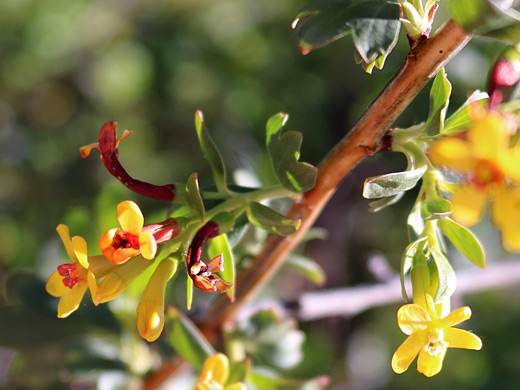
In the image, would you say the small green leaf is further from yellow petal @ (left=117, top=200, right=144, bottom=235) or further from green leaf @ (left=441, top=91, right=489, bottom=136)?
green leaf @ (left=441, top=91, right=489, bottom=136)

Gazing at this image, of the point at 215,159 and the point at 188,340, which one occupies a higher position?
the point at 215,159

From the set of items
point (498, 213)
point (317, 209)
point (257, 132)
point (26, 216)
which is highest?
point (498, 213)

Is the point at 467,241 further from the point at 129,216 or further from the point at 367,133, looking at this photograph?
the point at 129,216

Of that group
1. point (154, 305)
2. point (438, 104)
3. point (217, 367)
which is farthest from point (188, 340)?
point (438, 104)

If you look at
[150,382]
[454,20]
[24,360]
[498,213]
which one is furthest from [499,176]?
[24,360]

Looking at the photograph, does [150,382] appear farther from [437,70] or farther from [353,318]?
[353,318]

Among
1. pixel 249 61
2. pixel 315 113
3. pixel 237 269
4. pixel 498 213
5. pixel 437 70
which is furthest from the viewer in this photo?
pixel 249 61

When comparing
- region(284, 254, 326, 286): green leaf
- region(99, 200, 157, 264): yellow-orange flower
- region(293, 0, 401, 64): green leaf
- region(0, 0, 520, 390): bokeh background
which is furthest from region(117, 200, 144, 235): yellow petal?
region(0, 0, 520, 390): bokeh background
